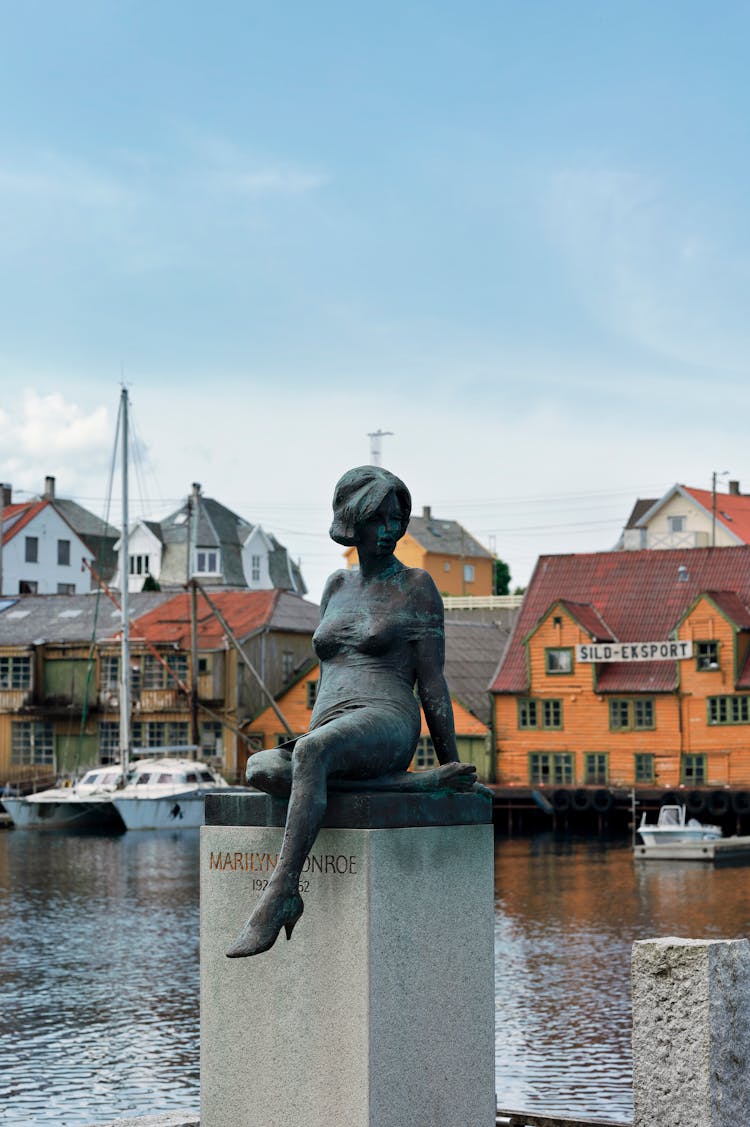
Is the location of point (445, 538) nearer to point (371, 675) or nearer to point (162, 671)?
point (162, 671)

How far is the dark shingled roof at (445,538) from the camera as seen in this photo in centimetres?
12312

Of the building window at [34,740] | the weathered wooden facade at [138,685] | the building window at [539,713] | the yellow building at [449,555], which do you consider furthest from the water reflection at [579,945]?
the yellow building at [449,555]

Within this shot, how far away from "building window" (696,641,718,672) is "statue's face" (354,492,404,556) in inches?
2391

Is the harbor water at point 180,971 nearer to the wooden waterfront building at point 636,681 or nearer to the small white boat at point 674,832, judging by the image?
the small white boat at point 674,832

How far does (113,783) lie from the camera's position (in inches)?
2847

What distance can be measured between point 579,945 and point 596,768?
37663 millimetres

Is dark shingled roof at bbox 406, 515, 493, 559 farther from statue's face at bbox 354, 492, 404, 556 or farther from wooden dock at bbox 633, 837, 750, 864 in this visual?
statue's face at bbox 354, 492, 404, 556

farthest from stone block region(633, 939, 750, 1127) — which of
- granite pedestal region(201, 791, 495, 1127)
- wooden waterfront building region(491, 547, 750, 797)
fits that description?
wooden waterfront building region(491, 547, 750, 797)

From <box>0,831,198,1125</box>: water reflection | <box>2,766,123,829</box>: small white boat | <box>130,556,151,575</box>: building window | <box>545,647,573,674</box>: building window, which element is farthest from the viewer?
<box>130,556,151,575</box>: building window

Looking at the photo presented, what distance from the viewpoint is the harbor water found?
2098 centimetres

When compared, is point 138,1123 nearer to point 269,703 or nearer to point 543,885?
point 543,885

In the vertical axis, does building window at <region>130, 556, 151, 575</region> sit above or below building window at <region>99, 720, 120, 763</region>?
above

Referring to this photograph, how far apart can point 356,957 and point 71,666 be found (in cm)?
7450

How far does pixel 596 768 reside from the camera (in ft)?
233
